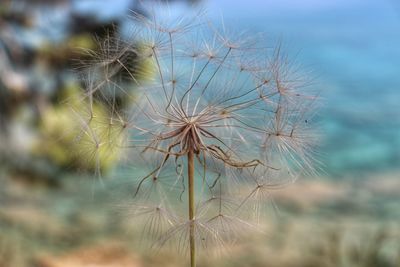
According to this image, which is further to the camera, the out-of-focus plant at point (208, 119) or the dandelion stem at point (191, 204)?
the out-of-focus plant at point (208, 119)

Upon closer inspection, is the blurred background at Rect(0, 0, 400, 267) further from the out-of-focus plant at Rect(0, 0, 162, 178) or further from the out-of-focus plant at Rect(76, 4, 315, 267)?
the out-of-focus plant at Rect(76, 4, 315, 267)

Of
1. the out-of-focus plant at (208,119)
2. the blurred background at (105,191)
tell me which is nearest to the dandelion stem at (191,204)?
the out-of-focus plant at (208,119)

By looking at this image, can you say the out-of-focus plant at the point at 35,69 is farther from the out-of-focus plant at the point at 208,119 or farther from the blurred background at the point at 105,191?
the out-of-focus plant at the point at 208,119

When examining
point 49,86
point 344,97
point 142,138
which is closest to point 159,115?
point 142,138

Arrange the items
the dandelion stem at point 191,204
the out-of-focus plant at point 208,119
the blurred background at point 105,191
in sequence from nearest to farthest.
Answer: the dandelion stem at point 191,204 < the out-of-focus plant at point 208,119 < the blurred background at point 105,191

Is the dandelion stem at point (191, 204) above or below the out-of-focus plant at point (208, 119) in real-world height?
below

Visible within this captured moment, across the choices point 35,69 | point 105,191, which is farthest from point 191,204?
point 35,69

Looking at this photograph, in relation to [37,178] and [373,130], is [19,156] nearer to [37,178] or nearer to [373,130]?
[37,178]
